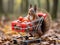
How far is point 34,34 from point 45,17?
62 cm

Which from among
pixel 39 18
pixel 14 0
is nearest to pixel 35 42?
pixel 39 18

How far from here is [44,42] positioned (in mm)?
8312

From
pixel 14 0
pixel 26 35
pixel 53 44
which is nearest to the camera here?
pixel 53 44

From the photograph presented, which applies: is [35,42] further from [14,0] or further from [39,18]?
[14,0]

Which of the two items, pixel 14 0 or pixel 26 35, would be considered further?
pixel 14 0

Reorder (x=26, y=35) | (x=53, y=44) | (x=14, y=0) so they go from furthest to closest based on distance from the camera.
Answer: (x=14, y=0), (x=26, y=35), (x=53, y=44)

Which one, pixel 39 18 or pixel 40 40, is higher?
pixel 39 18

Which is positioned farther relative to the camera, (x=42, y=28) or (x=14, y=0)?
(x=14, y=0)

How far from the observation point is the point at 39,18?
8586mm

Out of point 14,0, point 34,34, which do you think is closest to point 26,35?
point 34,34

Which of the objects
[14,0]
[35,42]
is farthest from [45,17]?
[14,0]

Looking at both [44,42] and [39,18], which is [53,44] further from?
[39,18]

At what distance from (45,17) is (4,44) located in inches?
58.9

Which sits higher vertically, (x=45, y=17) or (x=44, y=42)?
(x=45, y=17)
